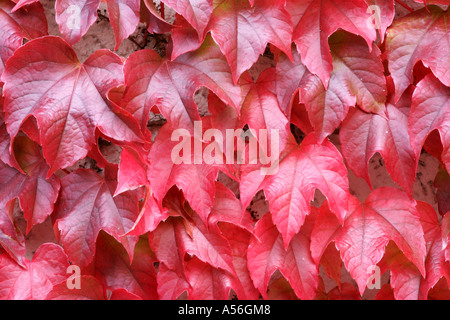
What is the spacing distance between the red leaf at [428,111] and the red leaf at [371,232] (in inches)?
5.3

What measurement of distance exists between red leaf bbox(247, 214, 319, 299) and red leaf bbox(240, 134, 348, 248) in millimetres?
102

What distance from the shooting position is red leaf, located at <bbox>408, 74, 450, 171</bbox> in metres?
0.84

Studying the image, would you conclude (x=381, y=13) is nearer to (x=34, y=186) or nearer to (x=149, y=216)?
(x=149, y=216)

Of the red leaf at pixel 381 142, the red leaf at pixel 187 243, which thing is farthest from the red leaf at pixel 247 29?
the red leaf at pixel 187 243

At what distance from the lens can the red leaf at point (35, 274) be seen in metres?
0.91

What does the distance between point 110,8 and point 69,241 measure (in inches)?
18.5

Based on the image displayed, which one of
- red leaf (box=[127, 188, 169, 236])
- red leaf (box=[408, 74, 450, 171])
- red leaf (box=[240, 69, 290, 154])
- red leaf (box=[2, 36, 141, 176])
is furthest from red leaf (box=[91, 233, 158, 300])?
red leaf (box=[408, 74, 450, 171])

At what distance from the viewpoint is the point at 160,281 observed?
36.9 inches

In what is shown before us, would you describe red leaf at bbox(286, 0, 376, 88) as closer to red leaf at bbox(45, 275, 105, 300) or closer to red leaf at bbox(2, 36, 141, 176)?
red leaf at bbox(2, 36, 141, 176)

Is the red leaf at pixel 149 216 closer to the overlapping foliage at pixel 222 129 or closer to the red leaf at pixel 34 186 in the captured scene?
the overlapping foliage at pixel 222 129

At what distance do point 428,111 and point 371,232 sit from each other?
270 millimetres

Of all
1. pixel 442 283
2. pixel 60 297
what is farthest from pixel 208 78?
pixel 442 283

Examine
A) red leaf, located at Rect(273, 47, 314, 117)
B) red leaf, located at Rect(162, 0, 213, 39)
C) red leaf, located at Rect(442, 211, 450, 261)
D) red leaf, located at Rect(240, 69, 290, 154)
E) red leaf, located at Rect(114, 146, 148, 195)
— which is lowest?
red leaf, located at Rect(442, 211, 450, 261)

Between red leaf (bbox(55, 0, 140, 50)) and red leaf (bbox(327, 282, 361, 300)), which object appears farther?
red leaf (bbox(327, 282, 361, 300))
